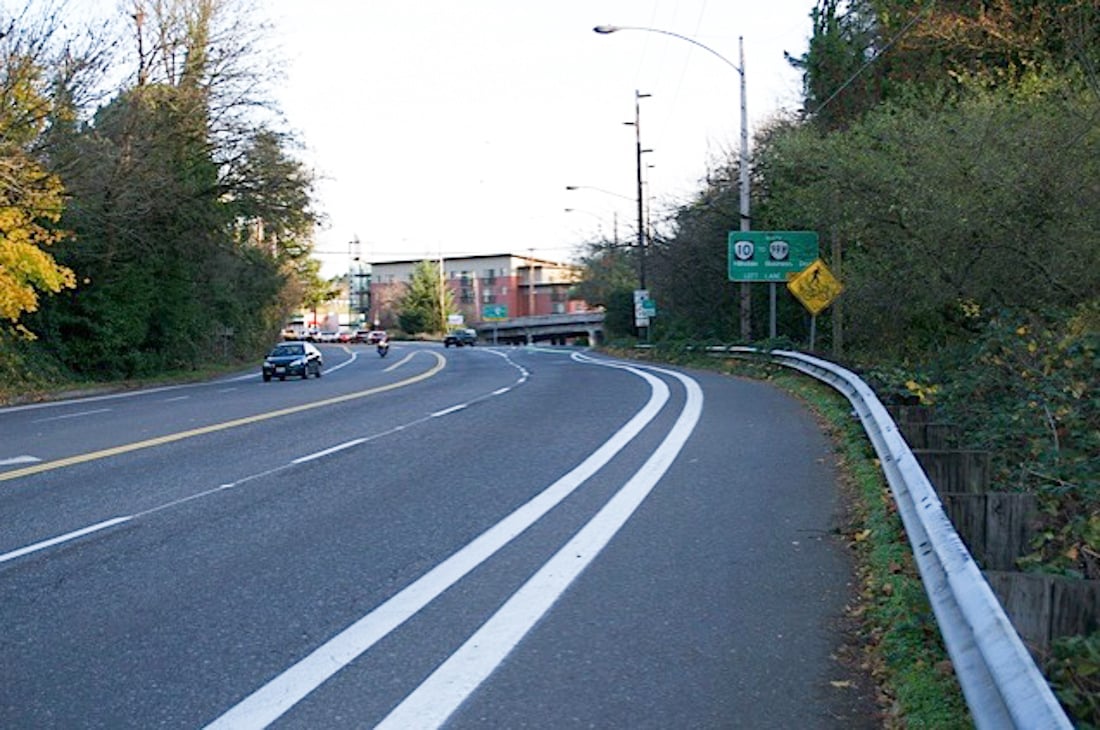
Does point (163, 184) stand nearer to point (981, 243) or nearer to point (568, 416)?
point (568, 416)

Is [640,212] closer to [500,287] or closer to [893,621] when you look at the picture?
[893,621]

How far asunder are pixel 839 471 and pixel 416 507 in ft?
14.9

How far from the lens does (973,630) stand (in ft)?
13.4

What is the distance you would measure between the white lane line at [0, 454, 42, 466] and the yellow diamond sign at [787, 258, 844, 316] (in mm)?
16868

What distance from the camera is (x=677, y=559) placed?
8.34 meters

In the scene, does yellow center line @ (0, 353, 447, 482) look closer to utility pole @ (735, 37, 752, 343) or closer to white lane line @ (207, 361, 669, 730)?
white lane line @ (207, 361, 669, 730)

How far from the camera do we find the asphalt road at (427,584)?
216 inches

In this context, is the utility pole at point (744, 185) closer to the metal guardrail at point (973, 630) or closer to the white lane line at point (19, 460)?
the white lane line at point (19, 460)

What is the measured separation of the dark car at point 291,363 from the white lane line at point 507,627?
29903 mm

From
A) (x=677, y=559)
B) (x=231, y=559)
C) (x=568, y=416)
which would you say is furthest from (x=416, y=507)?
(x=568, y=416)

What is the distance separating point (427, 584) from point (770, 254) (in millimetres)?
29478

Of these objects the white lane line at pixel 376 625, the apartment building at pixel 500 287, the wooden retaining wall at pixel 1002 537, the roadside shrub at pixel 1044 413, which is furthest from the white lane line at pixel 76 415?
the apartment building at pixel 500 287

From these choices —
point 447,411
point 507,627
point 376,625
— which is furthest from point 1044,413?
point 447,411

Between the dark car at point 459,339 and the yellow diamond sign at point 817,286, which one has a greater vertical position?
the yellow diamond sign at point 817,286
